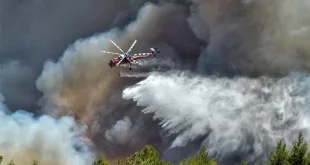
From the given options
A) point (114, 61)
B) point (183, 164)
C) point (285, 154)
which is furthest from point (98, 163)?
point (285, 154)

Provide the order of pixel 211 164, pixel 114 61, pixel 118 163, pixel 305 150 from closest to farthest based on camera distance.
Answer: pixel 305 150
pixel 211 164
pixel 118 163
pixel 114 61

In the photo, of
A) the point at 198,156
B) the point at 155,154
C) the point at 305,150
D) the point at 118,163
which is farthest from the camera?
the point at 155,154

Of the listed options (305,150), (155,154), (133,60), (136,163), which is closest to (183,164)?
(136,163)

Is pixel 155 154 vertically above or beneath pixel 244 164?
above

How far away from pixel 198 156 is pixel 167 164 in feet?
21.1

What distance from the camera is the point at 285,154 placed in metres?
51.8

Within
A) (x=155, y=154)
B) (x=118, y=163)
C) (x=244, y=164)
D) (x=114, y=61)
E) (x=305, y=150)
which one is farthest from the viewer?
(x=114, y=61)

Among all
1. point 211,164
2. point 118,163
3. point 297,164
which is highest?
point 118,163

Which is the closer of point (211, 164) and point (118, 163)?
point (211, 164)

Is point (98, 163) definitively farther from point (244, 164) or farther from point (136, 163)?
point (244, 164)

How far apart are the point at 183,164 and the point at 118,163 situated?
1288 cm

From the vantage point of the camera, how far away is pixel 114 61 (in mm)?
88250

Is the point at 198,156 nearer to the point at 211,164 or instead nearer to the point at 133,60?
the point at 211,164

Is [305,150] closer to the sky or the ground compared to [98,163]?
closer to the ground
